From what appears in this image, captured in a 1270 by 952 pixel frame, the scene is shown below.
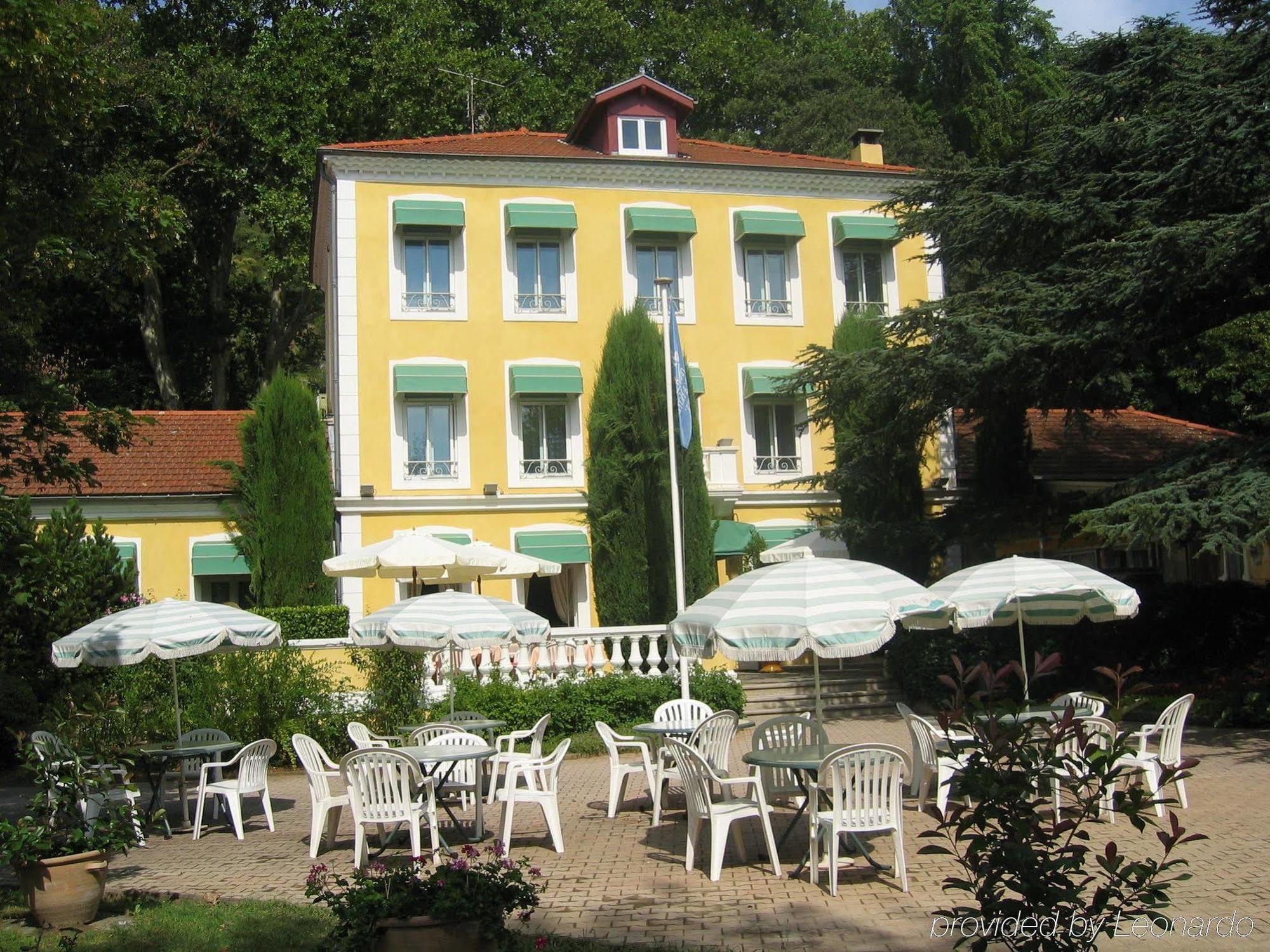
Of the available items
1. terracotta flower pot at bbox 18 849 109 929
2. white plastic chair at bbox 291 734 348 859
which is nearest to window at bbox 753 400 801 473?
white plastic chair at bbox 291 734 348 859

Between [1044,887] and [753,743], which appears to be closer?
[1044,887]

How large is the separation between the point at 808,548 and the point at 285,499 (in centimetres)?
1025

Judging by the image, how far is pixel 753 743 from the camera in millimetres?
10227

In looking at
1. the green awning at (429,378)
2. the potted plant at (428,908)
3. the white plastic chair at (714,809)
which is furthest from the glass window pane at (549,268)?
the potted plant at (428,908)

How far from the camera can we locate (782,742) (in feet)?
35.3

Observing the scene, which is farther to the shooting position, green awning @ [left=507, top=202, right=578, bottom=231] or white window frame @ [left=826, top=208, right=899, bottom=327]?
white window frame @ [left=826, top=208, right=899, bottom=327]

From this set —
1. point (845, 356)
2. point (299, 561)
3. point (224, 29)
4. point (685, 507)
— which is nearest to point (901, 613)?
point (845, 356)

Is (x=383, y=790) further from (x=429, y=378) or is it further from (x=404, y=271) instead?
(x=404, y=271)

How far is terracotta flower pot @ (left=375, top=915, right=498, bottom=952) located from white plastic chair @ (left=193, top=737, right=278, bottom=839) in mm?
6243

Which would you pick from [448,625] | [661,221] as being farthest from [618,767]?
[661,221]

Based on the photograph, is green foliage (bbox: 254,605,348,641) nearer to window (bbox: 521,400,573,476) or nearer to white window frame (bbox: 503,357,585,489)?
white window frame (bbox: 503,357,585,489)

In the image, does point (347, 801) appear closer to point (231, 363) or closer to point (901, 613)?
point (901, 613)

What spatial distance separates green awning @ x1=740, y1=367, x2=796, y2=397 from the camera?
26500 mm

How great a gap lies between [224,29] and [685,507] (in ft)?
67.1
